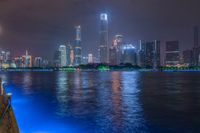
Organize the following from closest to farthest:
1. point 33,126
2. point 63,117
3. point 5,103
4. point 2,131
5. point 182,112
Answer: point 2,131
point 5,103
point 33,126
point 63,117
point 182,112

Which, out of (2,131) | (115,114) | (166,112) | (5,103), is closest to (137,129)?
(115,114)

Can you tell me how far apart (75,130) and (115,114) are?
27.8ft

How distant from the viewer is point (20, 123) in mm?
25781

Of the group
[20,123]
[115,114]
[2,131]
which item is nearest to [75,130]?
[20,123]

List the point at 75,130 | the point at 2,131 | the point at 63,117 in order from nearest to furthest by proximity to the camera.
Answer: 1. the point at 2,131
2. the point at 75,130
3. the point at 63,117

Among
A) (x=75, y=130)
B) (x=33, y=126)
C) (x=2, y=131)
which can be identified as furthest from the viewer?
(x=33, y=126)

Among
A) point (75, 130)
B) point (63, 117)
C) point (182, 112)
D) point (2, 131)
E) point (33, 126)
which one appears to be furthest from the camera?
point (182, 112)

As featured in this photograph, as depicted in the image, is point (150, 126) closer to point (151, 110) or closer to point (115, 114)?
point (115, 114)

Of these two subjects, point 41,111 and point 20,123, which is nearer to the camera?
point 20,123

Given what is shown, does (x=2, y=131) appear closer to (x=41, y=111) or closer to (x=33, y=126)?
(x=33, y=126)

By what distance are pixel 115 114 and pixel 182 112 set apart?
7.75m

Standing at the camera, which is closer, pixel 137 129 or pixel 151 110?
pixel 137 129

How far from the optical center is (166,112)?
32.1 m

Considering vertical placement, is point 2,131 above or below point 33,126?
above
